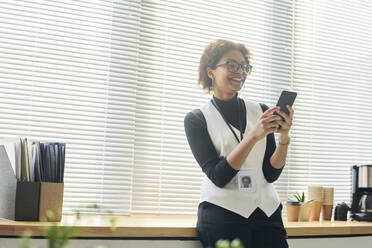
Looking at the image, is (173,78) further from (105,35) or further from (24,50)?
(24,50)

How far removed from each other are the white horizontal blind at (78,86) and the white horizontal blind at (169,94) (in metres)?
0.09

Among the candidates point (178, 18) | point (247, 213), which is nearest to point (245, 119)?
point (247, 213)

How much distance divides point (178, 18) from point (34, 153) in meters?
1.12

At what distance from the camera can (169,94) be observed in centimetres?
259

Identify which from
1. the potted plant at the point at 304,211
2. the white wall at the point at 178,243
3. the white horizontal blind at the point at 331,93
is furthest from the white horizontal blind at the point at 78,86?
the white horizontal blind at the point at 331,93

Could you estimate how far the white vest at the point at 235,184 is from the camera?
194cm

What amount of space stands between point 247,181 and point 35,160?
859 millimetres

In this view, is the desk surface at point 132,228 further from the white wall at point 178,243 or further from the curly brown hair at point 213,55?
the curly brown hair at point 213,55

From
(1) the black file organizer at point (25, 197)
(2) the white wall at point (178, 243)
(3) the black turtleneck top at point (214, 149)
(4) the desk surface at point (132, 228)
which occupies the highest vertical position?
(3) the black turtleneck top at point (214, 149)

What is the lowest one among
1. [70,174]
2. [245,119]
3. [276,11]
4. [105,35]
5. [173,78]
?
[70,174]

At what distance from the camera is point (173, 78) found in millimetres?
2604

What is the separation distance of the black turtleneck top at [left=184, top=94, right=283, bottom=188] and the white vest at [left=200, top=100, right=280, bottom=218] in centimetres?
2

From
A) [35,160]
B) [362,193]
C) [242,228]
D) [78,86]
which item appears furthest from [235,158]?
[362,193]

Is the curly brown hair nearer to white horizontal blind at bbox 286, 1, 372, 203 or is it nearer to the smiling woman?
the smiling woman
